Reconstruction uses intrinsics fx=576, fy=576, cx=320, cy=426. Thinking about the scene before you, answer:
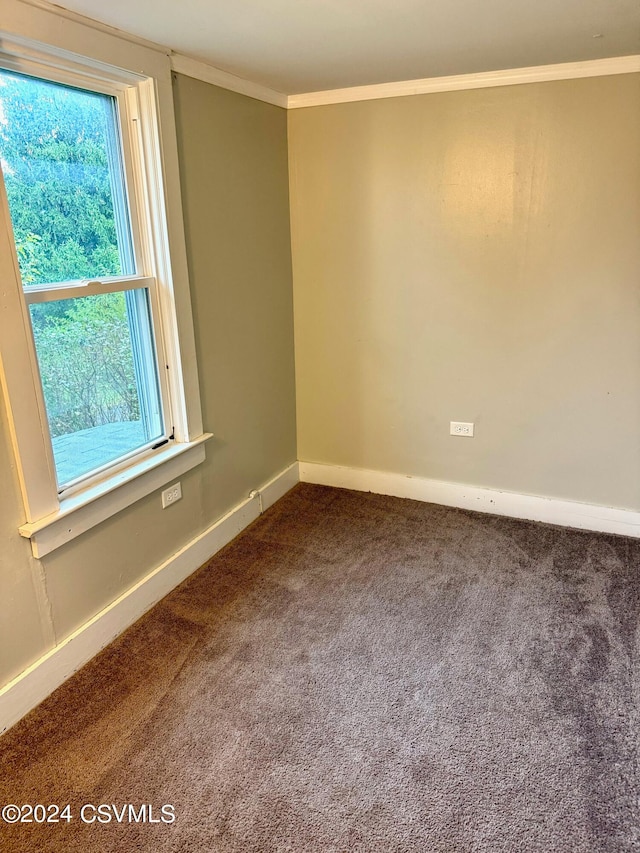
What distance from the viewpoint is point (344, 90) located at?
2992 mm

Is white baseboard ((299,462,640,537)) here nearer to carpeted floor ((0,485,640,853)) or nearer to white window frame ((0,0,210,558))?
carpeted floor ((0,485,640,853))

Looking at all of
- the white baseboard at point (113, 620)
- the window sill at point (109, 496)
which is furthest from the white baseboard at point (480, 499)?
the window sill at point (109, 496)

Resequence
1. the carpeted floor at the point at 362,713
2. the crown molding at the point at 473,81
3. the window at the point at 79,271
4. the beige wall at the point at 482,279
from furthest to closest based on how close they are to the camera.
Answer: the beige wall at the point at 482,279, the crown molding at the point at 473,81, the window at the point at 79,271, the carpeted floor at the point at 362,713

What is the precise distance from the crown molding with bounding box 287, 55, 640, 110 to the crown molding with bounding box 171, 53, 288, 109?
18 cm

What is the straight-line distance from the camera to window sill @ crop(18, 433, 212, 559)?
6.44 feet

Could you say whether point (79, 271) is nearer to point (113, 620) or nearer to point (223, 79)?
point (223, 79)

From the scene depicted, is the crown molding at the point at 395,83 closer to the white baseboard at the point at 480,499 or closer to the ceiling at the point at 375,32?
the ceiling at the point at 375,32

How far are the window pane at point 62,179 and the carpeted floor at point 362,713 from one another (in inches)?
58.2

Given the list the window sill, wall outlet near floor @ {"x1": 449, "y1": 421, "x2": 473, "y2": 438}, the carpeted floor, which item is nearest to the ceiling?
the window sill

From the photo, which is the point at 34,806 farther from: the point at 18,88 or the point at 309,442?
the point at 309,442

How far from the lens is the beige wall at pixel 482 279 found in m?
2.73

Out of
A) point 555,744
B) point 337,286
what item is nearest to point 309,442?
point 337,286

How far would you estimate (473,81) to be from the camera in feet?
9.05

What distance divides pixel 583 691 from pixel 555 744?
285 millimetres
